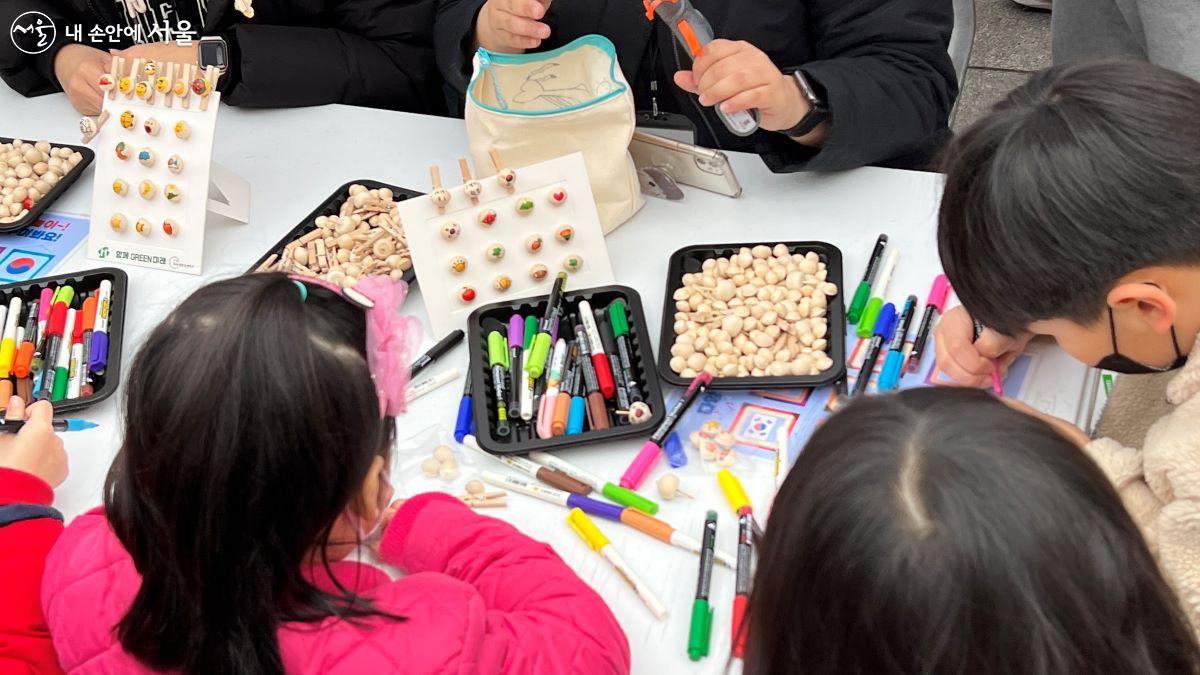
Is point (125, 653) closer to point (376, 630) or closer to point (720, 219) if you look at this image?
point (376, 630)

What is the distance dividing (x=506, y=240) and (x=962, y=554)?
737 millimetres

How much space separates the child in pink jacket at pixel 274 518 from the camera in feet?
2.27

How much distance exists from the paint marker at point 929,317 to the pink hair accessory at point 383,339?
0.51 m

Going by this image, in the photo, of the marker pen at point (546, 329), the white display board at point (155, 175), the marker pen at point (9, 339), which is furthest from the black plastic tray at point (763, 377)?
the marker pen at point (9, 339)

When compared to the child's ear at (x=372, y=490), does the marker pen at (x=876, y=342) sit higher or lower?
higher

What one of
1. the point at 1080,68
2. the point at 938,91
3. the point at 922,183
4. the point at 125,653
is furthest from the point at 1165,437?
the point at 125,653

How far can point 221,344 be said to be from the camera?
2.27 ft

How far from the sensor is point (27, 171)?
144 centimetres

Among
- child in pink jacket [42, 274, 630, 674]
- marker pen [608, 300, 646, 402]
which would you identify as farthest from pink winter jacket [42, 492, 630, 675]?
marker pen [608, 300, 646, 402]

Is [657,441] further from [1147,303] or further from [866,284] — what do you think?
[1147,303]

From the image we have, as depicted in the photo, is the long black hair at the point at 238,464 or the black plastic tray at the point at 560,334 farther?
the black plastic tray at the point at 560,334

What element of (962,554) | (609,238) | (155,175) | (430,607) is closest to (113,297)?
(155,175)

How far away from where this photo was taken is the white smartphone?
1279mm

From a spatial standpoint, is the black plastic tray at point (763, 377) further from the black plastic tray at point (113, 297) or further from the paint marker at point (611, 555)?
the black plastic tray at point (113, 297)
